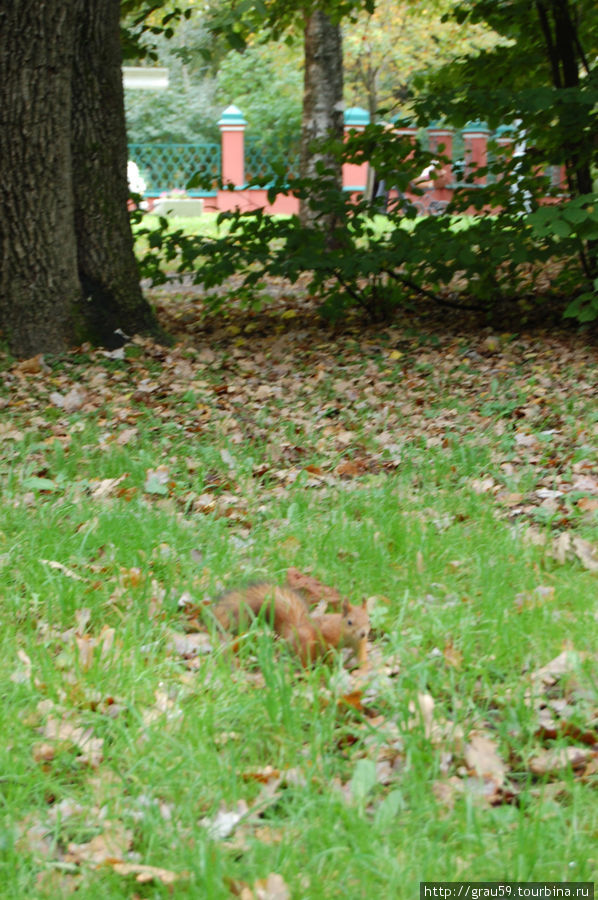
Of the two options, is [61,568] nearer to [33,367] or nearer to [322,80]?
[33,367]

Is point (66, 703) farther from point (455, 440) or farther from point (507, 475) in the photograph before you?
point (455, 440)

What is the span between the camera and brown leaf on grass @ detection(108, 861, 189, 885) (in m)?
2.05

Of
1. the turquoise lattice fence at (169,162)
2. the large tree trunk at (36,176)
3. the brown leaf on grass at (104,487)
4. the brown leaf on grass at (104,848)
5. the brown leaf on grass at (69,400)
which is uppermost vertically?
the turquoise lattice fence at (169,162)

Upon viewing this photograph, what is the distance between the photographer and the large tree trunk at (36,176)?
20.9ft

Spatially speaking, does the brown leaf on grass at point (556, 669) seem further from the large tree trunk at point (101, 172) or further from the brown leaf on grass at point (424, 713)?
the large tree trunk at point (101, 172)

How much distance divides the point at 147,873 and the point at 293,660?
0.89 meters

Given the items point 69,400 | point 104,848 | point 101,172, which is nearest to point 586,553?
point 104,848

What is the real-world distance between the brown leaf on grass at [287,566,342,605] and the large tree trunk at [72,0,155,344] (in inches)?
164

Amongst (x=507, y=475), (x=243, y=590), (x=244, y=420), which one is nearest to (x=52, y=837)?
(x=243, y=590)

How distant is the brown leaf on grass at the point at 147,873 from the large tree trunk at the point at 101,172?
542cm

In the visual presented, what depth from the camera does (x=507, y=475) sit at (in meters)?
4.64

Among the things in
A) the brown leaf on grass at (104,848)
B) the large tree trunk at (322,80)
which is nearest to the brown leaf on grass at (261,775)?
the brown leaf on grass at (104,848)

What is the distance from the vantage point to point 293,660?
286 cm

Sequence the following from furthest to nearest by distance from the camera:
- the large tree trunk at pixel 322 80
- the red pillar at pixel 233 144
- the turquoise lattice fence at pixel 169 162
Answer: the turquoise lattice fence at pixel 169 162, the red pillar at pixel 233 144, the large tree trunk at pixel 322 80
